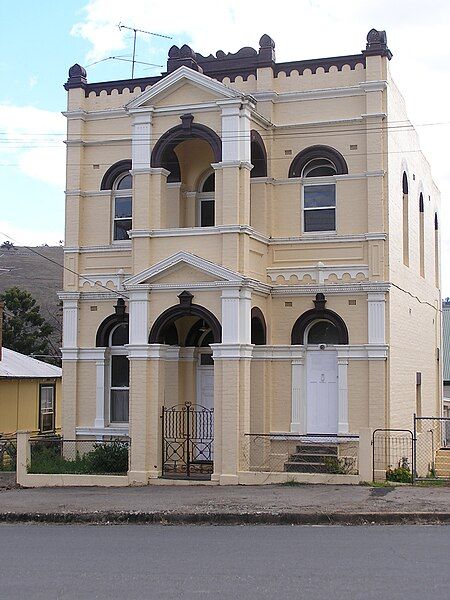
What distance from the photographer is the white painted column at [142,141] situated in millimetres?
21031

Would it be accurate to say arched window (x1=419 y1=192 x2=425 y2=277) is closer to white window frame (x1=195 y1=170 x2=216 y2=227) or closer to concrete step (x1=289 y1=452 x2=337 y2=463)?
white window frame (x1=195 y1=170 x2=216 y2=227)

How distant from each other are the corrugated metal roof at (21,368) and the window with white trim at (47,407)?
499mm

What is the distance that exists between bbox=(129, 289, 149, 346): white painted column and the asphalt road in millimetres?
6641

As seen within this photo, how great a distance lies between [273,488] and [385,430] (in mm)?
2775

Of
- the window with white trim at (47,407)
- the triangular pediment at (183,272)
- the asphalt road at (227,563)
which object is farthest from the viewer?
the window with white trim at (47,407)

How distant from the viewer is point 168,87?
20953 mm

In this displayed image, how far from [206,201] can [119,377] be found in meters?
4.85

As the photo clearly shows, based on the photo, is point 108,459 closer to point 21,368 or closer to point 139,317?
point 139,317

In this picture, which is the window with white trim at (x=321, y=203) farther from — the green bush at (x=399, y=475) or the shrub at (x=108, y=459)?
the shrub at (x=108, y=459)

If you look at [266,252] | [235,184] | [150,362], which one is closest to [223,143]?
[235,184]

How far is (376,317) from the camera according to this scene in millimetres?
20781

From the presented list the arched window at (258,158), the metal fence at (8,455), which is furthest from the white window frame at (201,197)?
the metal fence at (8,455)

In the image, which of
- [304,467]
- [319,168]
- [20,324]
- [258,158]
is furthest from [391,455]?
[20,324]

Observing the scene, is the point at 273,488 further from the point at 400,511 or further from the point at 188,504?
the point at 400,511
